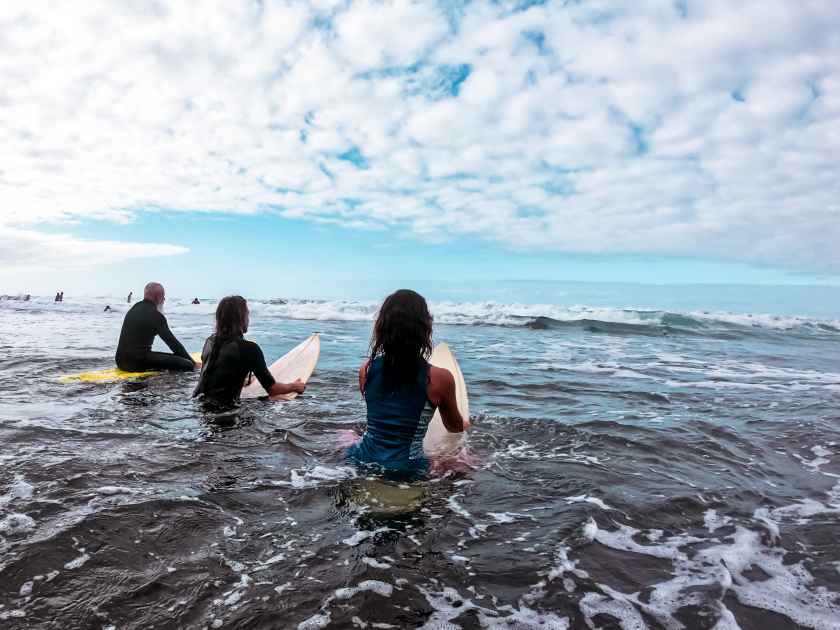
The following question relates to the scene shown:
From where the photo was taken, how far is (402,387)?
13.0 ft

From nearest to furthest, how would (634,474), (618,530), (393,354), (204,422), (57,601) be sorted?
(57,601), (618,530), (393,354), (634,474), (204,422)

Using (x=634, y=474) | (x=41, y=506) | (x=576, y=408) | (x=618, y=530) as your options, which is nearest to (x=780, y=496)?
(x=634, y=474)

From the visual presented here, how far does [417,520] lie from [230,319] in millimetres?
3630

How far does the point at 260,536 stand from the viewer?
325 cm

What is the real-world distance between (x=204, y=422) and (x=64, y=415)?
5.59 ft

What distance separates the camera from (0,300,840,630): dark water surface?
2.58 meters

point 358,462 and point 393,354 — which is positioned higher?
point 393,354

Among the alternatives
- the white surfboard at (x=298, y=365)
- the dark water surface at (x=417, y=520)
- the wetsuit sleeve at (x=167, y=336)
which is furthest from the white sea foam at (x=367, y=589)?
the wetsuit sleeve at (x=167, y=336)

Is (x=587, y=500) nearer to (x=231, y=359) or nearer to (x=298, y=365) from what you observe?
(x=231, y=359)

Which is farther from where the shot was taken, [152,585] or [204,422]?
[204,422]

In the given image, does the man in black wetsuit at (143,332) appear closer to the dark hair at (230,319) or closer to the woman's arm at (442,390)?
the dark hair at (230,319)

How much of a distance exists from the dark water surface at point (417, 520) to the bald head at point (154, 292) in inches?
67.6

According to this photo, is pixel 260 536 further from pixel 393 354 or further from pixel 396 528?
pixel 393 354

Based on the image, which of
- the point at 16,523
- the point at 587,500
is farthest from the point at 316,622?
the point at 587,500
